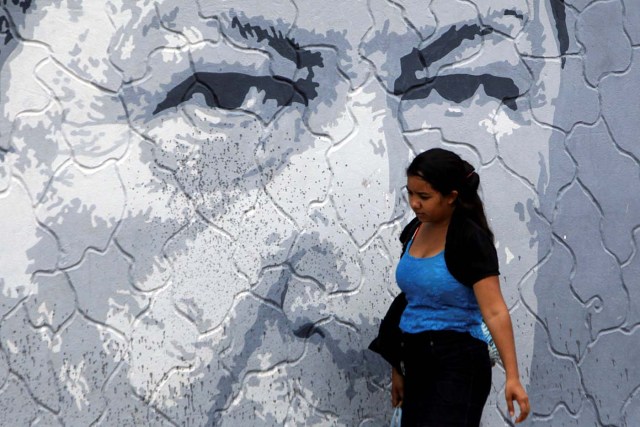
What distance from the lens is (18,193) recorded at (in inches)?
127

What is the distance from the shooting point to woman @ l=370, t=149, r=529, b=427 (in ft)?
9.71

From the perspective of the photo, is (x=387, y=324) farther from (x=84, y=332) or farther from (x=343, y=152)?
(x=84, y=332)

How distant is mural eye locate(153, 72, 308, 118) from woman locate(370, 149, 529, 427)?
2.16 ft

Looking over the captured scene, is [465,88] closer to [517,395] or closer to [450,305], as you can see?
[450,305]

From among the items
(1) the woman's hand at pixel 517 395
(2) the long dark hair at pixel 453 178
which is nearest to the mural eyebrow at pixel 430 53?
(2) the long dark hair at pixel 453 178

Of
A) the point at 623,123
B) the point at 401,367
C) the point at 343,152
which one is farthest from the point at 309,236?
the point at 623,123

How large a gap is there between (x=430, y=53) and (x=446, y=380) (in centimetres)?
127

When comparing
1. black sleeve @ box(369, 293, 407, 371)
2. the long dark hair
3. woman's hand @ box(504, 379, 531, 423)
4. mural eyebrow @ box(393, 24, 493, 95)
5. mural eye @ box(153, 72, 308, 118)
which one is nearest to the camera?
woman's hand @ box(504, 379, 531, 423)

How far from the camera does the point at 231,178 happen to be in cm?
347

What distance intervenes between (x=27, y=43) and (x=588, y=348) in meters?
2.26

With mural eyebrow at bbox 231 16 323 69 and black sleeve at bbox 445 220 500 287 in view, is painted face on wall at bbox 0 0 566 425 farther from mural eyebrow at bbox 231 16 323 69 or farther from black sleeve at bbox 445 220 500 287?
black sleeve at bbox 445 220 500 287

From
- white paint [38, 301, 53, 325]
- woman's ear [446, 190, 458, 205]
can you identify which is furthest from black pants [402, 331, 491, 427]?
white paint [38, 301, 53, 325]

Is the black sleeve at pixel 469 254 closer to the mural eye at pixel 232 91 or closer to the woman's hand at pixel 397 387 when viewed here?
the woman's hand at pixel 397 387

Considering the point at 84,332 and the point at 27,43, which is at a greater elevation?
the point at 27,43
